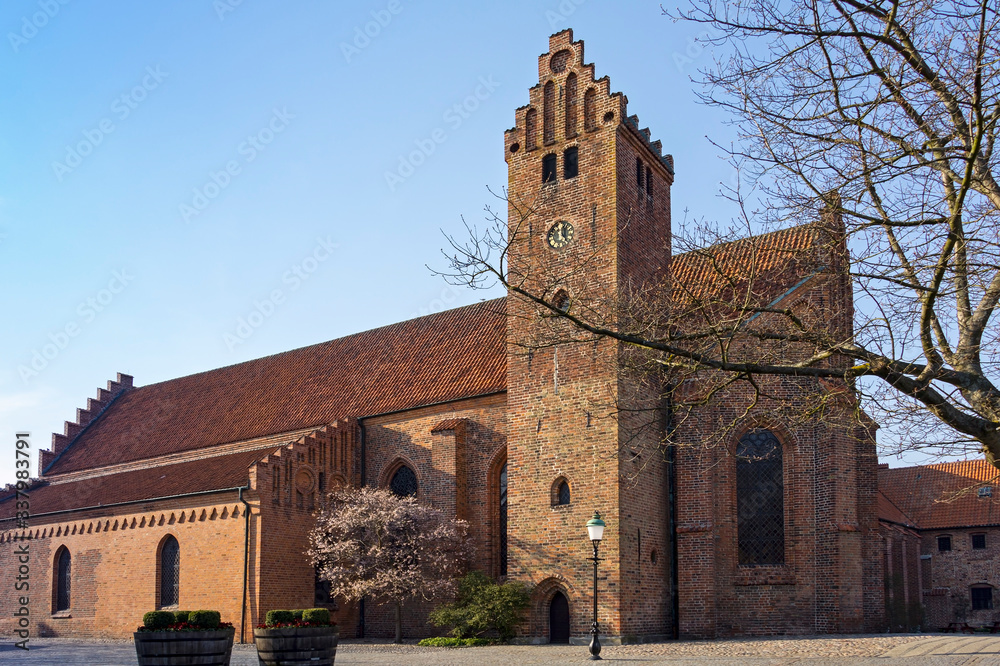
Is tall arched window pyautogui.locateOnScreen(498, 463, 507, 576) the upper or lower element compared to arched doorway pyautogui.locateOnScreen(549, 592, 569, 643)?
upper

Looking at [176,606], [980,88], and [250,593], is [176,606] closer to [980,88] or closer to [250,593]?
[250,593]

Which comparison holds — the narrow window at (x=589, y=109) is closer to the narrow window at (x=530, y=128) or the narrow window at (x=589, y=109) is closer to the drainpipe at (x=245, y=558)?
the narrow window at (x=530, y=128)

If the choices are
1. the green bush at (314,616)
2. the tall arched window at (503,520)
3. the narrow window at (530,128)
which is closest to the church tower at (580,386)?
the narrow window at (530,128)

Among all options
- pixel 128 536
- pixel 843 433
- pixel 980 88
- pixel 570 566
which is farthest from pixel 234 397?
pixel 980 88

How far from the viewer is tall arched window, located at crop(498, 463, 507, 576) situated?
27.0m

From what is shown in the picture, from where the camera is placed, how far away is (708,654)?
18.7 metres

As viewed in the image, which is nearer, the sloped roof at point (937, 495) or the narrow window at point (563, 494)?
the narrow window at point (563, 494)

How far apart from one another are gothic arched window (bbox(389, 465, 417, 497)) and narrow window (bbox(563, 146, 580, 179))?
10.8 m

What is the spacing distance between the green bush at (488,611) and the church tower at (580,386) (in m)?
0.47

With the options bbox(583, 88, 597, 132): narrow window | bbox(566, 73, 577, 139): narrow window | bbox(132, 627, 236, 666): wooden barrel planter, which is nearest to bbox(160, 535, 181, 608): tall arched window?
bbox(132, 627, 236, 666): wooden barrel planter

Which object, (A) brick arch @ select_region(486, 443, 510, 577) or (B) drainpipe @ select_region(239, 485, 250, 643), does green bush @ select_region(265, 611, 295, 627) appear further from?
(B) drainpipe @ select_region(239, 485, 250, 643)

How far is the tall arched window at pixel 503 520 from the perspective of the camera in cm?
2697

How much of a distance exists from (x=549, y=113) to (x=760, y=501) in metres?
12.4

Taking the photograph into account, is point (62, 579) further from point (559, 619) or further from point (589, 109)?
point (589, 109)
